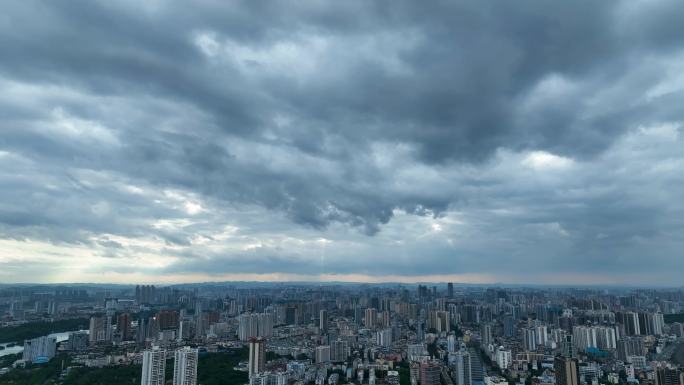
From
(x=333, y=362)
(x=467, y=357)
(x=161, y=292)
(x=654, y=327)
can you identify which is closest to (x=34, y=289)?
(x=161, y=292)

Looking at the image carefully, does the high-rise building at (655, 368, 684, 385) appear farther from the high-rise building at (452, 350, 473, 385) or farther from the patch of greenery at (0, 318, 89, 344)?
the patch of greenery at (0, 318, 89, 344)

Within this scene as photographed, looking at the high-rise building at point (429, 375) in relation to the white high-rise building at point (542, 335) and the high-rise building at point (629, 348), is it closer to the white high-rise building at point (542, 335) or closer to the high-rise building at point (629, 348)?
the high-rise building at point (629, 348)

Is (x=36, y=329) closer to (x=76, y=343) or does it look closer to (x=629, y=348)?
(x=76, y=343)

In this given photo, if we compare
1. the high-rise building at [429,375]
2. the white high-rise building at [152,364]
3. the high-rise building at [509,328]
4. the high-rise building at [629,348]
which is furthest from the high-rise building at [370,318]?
the white high-rise building at [152,364]

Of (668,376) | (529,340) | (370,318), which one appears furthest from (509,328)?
(668,376)

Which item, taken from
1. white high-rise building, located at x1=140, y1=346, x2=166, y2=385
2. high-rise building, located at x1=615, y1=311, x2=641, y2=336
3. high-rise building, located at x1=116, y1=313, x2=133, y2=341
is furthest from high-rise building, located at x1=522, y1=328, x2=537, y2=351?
high-rise building, located at x1=116, y1=313, x2=133, y2=341

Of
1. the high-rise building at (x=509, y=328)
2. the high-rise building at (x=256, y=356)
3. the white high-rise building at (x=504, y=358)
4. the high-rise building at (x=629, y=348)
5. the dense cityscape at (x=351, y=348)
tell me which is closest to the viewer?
the dense cityscape at (x=351, y=348)
